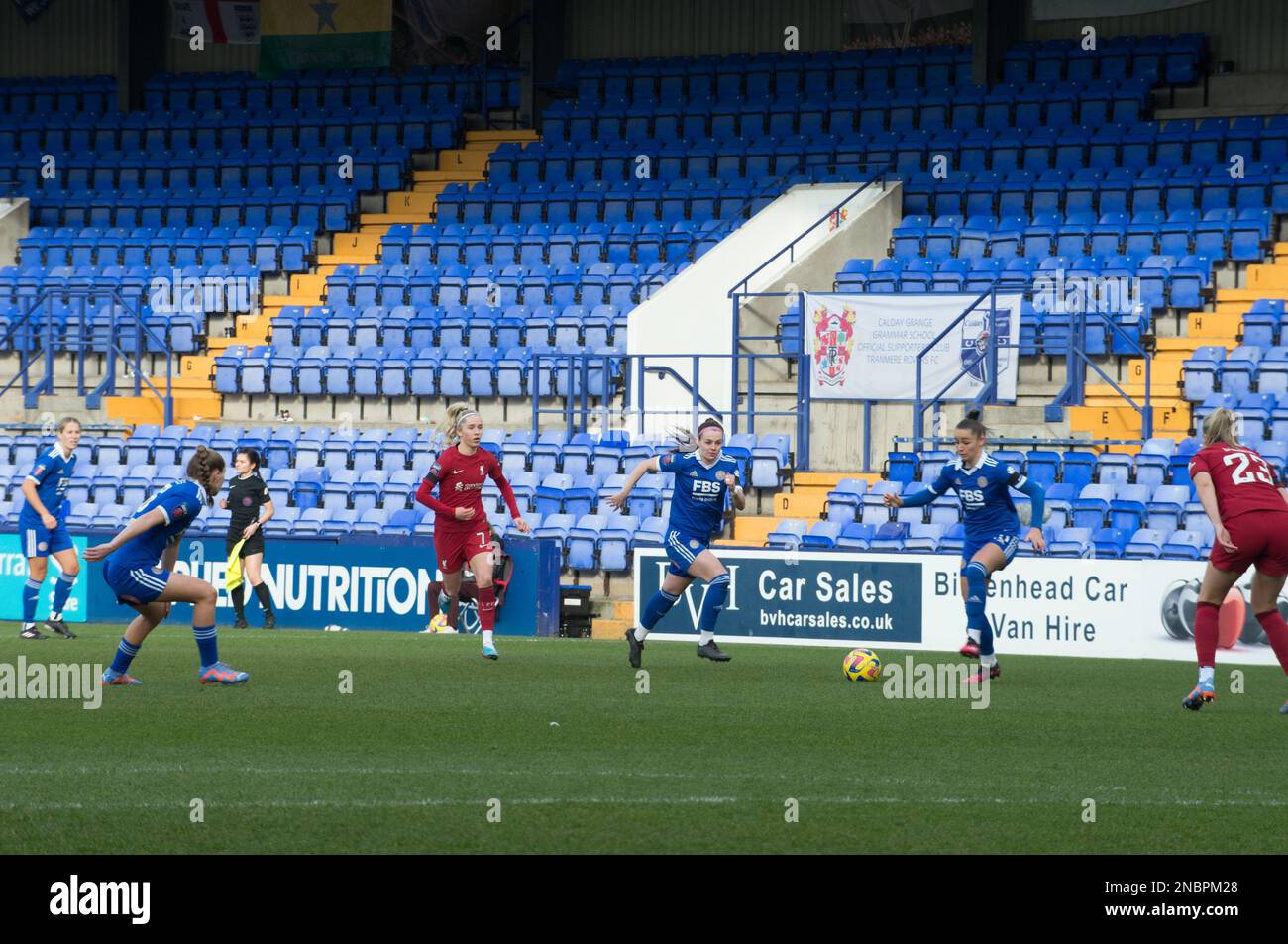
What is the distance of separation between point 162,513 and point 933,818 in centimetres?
621

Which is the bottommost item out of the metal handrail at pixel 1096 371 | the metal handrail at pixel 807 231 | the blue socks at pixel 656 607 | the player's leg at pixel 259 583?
the player's leg at pixel 259 583

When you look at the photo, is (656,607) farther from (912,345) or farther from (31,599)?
(912,345)

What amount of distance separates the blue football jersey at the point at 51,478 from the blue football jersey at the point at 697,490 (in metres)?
6.33

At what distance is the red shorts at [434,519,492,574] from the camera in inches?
629

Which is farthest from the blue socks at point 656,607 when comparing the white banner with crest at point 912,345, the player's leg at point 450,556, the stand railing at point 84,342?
the stand railing at point 84,342

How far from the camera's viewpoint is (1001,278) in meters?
25.3

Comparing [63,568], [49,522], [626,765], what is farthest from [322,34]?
[626,765]

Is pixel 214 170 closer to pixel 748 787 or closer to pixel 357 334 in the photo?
pixel 357 334

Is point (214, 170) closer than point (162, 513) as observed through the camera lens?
No

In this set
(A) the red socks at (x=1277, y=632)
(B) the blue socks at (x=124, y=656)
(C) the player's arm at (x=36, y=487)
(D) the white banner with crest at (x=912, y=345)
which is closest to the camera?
(A) the red socks at (x=1277, y=632)

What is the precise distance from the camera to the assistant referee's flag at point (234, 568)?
2095 cm

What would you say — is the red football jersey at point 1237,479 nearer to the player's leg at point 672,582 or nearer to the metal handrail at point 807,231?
the player's leg at point 672,582

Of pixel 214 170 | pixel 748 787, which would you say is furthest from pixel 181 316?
pixel 748 787

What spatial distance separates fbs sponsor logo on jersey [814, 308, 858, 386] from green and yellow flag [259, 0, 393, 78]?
16409 mm
